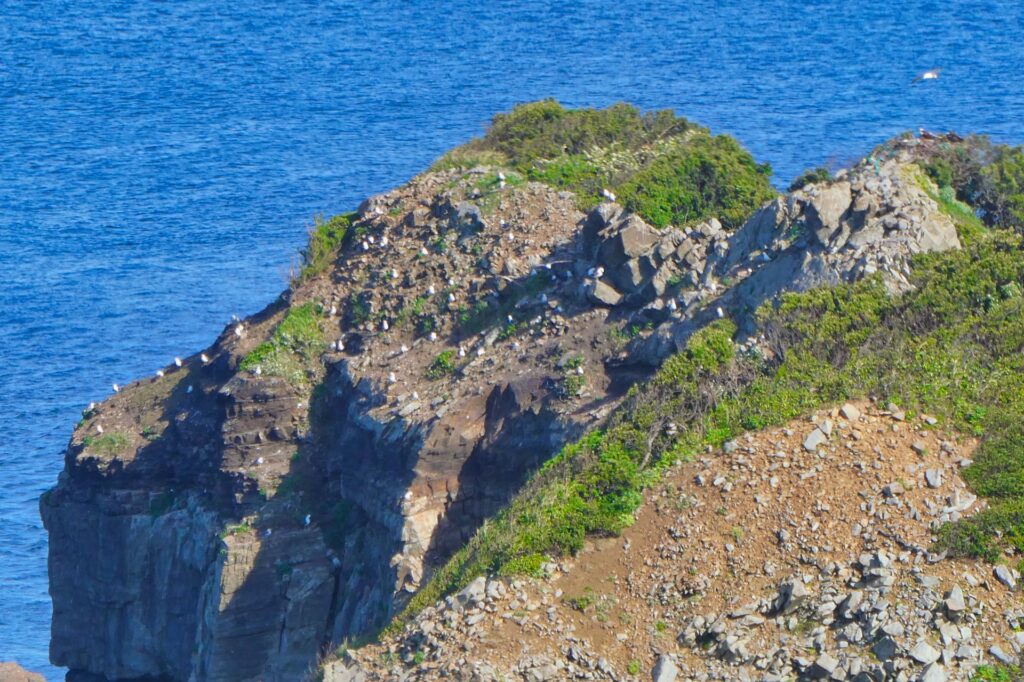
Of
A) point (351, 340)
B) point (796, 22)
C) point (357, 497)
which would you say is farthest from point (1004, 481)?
point (796, 22)

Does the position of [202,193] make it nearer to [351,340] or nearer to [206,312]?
[206,312]

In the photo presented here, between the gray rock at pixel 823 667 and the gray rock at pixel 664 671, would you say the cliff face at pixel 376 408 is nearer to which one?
the gray rock at pixel 664 671

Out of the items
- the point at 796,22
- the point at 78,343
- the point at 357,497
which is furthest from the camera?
the point at 796,22

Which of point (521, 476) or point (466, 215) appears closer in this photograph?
point (521, 476)

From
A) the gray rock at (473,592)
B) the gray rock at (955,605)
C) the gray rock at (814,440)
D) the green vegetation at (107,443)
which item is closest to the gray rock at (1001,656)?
the gray rock at (955,605)

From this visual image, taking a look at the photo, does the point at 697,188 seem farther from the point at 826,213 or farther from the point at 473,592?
the point at 473,592

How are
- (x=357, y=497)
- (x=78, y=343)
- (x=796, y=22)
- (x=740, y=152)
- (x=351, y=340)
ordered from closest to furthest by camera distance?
(x=357, y=497) < (x=351, y=340) < (x=740, y=152) < (x=78, y=343) < (x=796, y=22)

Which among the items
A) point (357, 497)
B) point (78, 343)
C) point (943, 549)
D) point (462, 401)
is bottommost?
point (78, 343)
